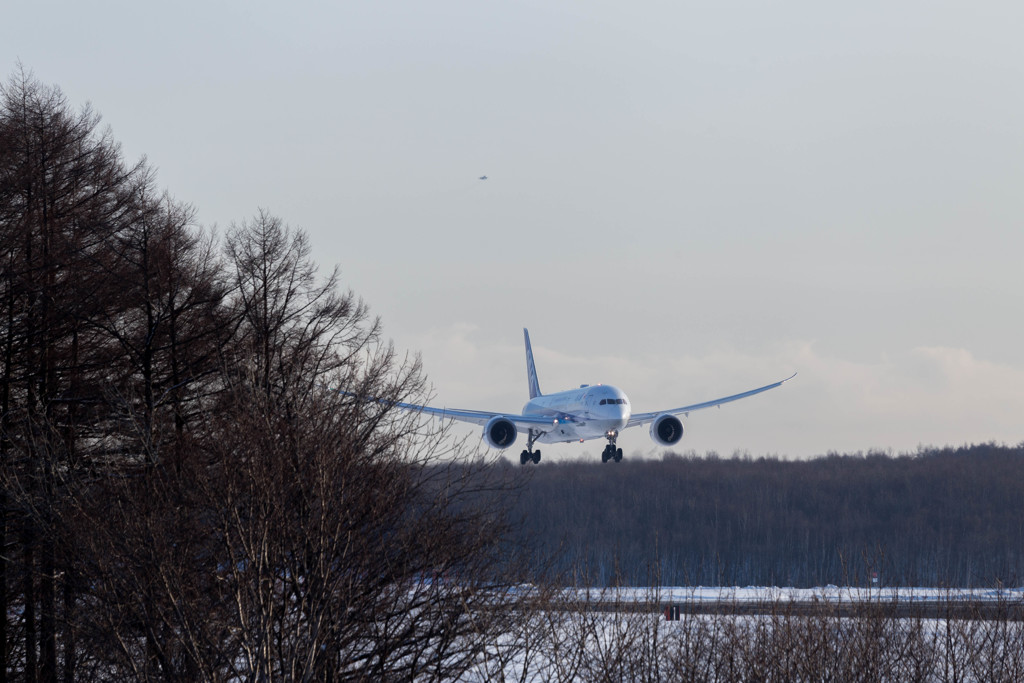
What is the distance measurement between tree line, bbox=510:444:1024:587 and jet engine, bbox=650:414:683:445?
6387cm

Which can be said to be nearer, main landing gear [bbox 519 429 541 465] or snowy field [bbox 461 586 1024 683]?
snowy field [bbox 461 586 1024 683]

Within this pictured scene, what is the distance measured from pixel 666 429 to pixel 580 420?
5872 millimetres

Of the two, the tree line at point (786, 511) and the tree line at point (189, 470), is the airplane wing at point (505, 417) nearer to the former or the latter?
the tree line at point (189, 470)

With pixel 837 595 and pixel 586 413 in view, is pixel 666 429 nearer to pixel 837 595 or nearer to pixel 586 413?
pixel 586 413

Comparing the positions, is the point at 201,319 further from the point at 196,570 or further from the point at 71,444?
the point at 196,570

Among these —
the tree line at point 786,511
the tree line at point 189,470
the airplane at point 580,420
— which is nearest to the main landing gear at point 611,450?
the airplane at point 580,420

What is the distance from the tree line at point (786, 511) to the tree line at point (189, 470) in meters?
103

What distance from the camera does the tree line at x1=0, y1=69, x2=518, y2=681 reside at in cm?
2098

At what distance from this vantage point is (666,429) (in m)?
68.0

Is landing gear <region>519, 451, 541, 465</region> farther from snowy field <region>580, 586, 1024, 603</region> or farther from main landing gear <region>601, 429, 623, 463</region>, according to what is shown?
snowy field <region>580, 586, 1024, 603</region>

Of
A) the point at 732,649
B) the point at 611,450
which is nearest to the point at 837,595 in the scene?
the point at 732,649

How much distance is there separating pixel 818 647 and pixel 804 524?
13733 cm

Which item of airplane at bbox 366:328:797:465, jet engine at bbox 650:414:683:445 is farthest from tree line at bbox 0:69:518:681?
jet engine at bbox 650:414:683:445

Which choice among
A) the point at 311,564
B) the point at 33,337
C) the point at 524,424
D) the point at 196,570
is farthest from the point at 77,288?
the point at 524,424
